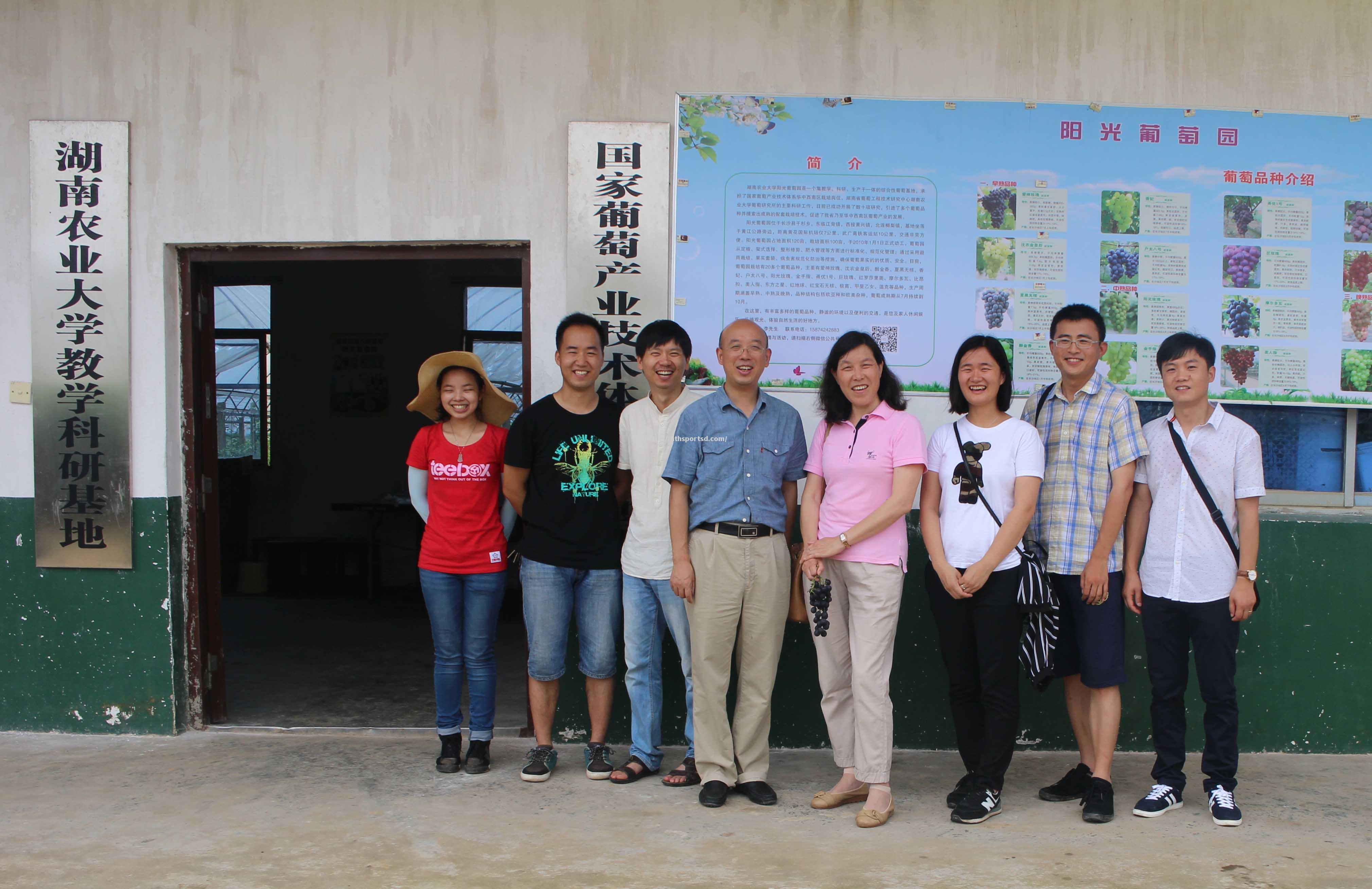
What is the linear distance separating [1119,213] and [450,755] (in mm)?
3081

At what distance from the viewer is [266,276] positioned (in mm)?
8289

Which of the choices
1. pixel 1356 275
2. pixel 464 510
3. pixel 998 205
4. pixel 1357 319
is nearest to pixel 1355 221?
pixel 1356 275

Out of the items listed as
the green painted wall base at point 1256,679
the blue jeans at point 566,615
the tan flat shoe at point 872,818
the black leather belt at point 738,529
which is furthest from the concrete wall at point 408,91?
the tan flat shoe at point 872,818

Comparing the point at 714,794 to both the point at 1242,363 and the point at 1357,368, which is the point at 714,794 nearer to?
the point at 1242,363

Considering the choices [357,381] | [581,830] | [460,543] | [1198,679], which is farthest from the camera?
[357,381]

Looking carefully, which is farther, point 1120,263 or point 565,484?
point 1120,263

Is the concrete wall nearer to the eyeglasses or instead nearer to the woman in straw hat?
the woman in straw hat

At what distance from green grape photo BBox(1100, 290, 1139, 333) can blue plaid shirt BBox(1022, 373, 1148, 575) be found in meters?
0.77

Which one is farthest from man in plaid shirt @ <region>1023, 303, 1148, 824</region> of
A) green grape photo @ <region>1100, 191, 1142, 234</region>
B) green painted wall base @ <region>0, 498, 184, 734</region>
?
green painted wall base @ <region>0, 498, 184, 734</region>

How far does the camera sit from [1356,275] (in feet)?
12.7

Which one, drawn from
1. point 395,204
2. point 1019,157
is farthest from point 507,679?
point 1019,157

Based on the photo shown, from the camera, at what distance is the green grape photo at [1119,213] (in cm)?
383

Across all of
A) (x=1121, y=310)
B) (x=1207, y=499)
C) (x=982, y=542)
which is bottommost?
(x=982, y=542)

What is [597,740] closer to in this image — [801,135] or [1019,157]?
[801,135]
